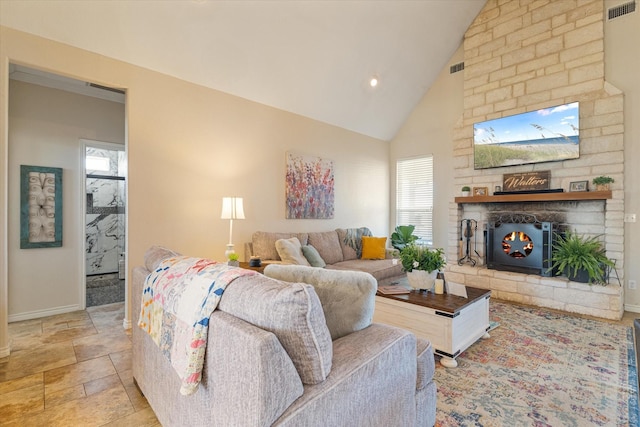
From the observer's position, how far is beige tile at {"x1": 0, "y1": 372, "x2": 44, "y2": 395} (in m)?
2.08

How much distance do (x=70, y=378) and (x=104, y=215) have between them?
15.9 ft

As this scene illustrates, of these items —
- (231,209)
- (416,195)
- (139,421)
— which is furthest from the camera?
(416,195)

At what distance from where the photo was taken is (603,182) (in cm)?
370

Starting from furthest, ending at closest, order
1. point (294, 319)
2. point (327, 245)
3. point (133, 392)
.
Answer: point (327, 245)
point (133, 392)
point (294, 319)

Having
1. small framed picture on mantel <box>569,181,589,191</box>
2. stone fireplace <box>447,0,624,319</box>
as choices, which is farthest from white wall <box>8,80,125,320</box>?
small framed picture on mantel <box>569,181,589,191</box>

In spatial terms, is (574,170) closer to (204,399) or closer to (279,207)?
(279,207)

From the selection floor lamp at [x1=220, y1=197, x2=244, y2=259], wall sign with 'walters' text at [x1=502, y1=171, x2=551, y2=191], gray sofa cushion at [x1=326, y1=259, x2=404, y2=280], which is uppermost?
wall sign with 'walters' text at [x1=502, y1=171, x2=551, y2=191]

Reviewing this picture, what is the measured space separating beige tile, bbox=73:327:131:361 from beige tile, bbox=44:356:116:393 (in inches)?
5.3

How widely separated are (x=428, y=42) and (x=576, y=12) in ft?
6.14

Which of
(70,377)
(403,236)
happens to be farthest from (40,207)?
→ (403,236)

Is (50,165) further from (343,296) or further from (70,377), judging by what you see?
(343,296)

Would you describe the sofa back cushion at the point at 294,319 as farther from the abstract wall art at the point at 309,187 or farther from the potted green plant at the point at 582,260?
the potted green plant at the point at 582,260

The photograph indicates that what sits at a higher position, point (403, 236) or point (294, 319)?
point (294, 319)

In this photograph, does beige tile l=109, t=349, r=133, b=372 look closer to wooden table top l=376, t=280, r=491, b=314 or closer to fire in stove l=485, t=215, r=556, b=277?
wooden table top l=376, t=280, r=491, b=314
